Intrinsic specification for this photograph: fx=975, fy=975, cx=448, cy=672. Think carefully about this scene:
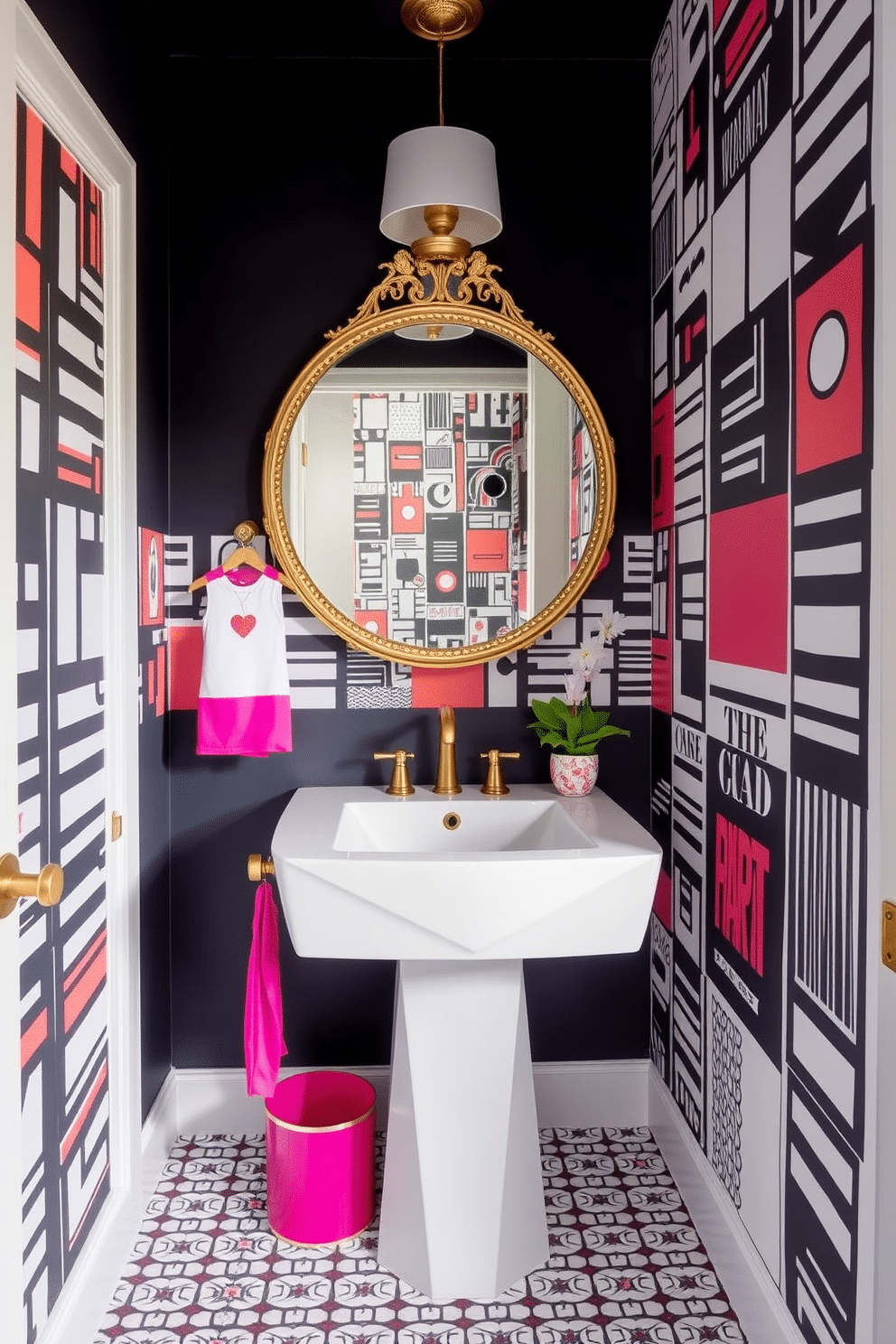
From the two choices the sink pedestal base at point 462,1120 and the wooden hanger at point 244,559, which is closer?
the sink pedestal base at point 462,1120

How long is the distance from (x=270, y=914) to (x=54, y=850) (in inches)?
20.3

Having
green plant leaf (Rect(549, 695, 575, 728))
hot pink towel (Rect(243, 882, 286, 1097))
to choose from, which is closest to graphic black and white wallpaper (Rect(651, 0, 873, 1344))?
green plant leaf (Rect(549, 695, 575, 728))

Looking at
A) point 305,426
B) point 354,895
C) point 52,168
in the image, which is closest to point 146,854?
point 354,895

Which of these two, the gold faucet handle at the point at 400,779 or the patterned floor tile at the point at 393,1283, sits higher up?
the gold faucet handle at the point at 400,779

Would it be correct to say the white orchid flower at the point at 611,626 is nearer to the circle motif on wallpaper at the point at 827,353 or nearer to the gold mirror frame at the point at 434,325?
the gold mirror frame at the point at 434,325

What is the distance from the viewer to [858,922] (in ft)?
3.86

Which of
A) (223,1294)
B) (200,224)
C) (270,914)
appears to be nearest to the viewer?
(223,1294)

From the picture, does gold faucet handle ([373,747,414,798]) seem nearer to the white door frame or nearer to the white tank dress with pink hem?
the white tank dress with pink hem

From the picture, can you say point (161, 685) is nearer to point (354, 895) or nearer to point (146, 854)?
point (146, 854)

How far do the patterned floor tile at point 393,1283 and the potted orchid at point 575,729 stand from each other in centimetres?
84

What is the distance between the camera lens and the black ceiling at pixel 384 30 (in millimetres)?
1986

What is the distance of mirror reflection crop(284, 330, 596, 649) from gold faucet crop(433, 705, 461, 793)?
167 millimetres

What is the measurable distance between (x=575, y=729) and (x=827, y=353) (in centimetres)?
99

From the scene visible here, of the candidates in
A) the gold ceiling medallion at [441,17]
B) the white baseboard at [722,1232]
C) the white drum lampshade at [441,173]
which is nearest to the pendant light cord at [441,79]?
the gold ceiling medallion at [441,17]
